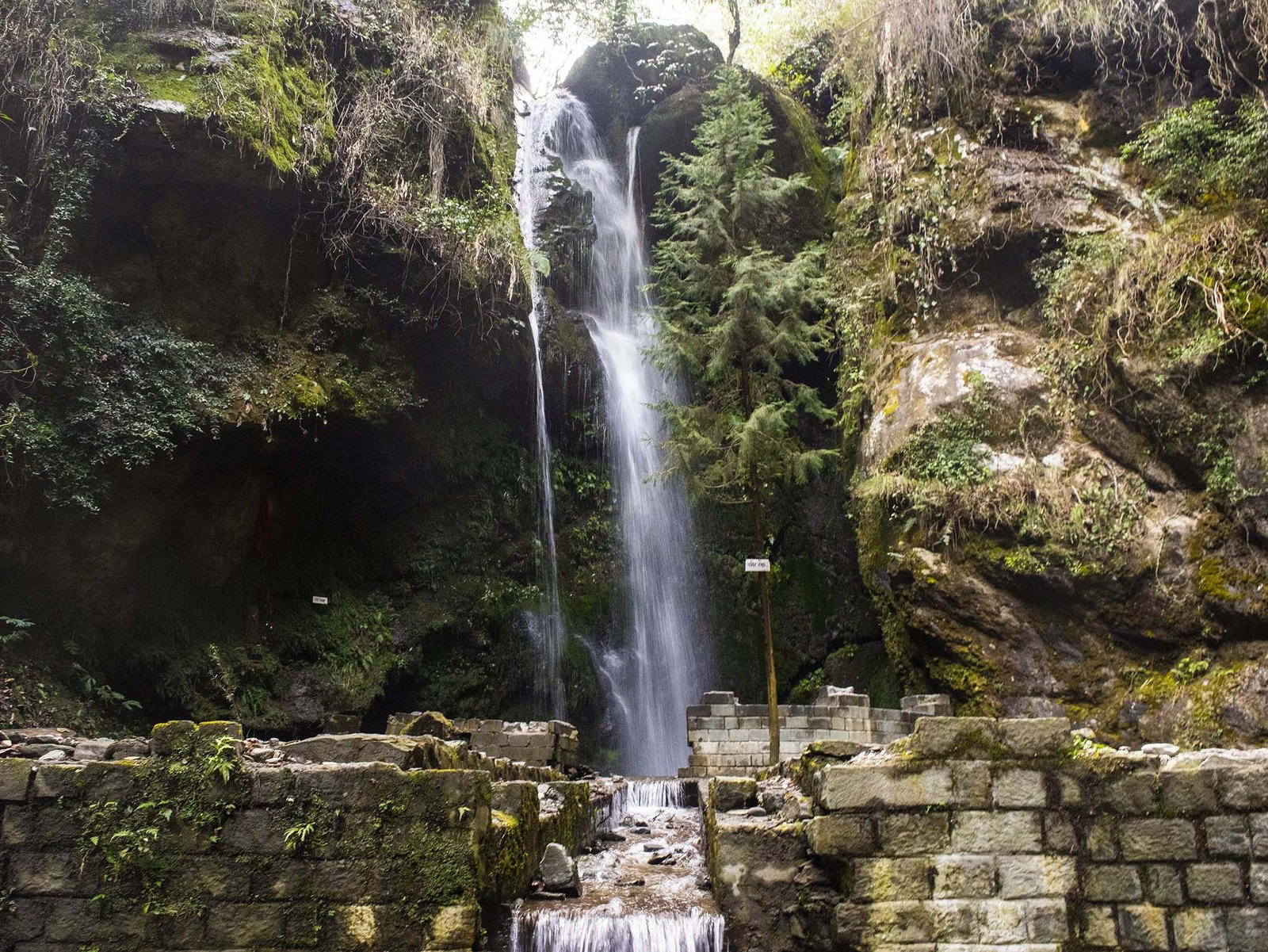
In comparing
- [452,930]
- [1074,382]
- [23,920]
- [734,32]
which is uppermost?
[734,32]

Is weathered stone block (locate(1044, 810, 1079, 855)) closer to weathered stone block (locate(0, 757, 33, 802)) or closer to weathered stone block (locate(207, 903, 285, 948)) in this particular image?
weathered stone block (locate(207, 903, 285, 948))

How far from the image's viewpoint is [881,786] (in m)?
4.29

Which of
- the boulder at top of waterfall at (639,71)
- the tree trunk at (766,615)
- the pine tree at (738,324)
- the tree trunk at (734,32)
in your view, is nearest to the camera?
the tree trunk at (766,615)

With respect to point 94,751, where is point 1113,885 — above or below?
below

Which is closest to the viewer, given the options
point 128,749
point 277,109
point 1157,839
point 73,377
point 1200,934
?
point 1200,934

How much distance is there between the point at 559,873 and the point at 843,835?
2.04 m

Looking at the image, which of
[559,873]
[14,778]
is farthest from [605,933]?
[14,778]

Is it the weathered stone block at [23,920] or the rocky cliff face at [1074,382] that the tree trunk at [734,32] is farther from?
the weathered stone block at [23,920]

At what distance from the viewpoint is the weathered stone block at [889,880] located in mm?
4168

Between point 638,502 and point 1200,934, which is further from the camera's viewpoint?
point 638,502

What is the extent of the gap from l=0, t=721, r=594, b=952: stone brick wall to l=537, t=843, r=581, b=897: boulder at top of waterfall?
3.62 ft

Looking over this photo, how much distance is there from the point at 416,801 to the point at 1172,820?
12.3 ft

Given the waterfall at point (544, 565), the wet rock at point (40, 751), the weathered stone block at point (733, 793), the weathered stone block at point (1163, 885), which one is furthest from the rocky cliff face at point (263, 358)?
the weathered stone block at point (1163, 885)

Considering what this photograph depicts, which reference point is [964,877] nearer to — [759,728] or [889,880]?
[889,880]
